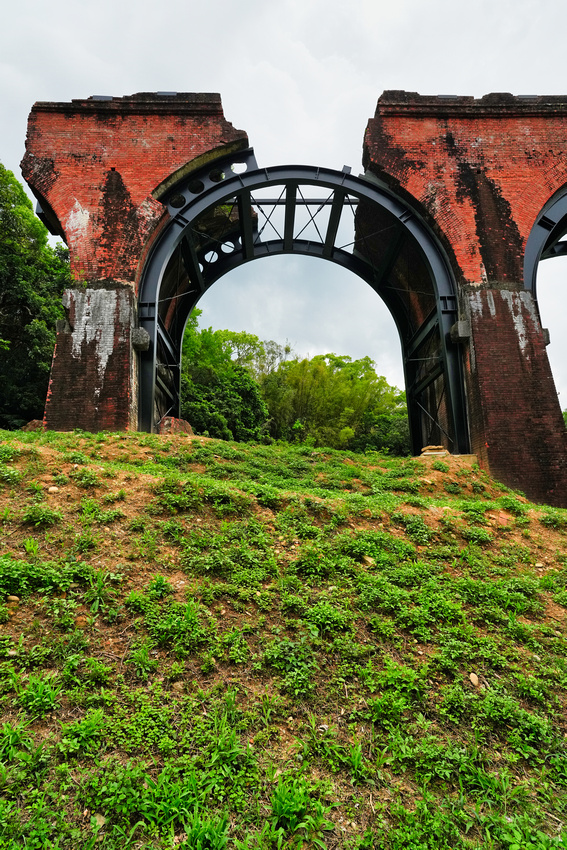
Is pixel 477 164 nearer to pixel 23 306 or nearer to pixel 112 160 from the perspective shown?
pixel 112 160

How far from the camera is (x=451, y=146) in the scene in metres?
12.7

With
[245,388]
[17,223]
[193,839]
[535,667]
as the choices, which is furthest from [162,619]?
[245,388]

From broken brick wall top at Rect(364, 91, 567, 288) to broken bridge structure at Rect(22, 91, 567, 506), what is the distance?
0.11 feet

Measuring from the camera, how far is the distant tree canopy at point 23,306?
49.3 ft

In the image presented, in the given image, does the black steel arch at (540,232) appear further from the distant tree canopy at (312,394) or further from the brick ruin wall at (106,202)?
the distant tree canopy at (312,394)

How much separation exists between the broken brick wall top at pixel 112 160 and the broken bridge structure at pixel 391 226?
0.11 ft

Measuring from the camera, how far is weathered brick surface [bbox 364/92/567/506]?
10.9 metres

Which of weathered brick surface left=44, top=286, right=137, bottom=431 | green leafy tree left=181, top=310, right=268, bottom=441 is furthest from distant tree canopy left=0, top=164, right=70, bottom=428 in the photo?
green leafy tree left=181, top=310, right=268, bottom=441

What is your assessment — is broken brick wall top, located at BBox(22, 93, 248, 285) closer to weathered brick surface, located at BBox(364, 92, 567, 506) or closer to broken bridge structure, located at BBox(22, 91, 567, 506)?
broken bridge structure, located at BBox(22, 91, 567, 506)

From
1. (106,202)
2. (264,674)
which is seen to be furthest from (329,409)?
(264,674)

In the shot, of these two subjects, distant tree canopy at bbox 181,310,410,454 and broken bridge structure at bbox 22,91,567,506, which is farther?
distant tree canopy at bbox 181,310,410,454

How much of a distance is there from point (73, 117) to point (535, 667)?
49.6 feet

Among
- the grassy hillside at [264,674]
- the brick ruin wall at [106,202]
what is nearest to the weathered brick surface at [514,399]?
the grassy hillside at [264,674]

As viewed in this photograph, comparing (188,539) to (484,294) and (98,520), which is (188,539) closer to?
(98,520)
